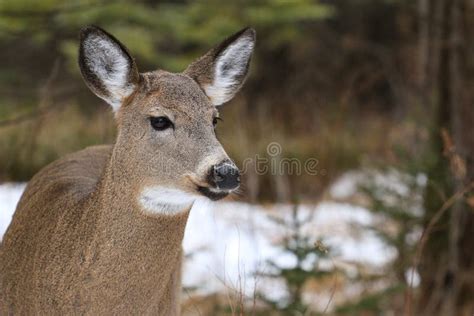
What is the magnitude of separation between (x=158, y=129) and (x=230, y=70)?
653 millimetres

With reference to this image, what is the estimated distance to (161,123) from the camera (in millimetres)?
3545

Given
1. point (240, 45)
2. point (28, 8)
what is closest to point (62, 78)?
point (28, 8)

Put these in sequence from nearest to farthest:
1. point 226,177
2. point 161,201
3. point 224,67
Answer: point 226,177, point 161,201, point 224,67

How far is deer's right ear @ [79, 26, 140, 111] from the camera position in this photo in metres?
3.60

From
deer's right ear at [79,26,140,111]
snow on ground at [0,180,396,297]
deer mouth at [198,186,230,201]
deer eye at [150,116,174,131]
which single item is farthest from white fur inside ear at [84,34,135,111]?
snow on ground at [0,180,396,297]

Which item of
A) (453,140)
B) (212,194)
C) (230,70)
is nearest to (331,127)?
(453,140)

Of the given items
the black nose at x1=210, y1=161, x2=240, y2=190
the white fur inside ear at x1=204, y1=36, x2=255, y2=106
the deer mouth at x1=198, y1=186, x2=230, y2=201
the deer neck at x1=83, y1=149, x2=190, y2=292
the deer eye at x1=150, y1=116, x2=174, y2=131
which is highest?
the white fur inside ear at x1=204, y1=36, x2=255, y2=106

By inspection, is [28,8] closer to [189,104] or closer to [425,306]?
[189,104]

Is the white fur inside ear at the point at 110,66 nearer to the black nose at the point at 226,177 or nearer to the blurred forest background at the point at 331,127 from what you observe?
the black nose at the point at 226,177

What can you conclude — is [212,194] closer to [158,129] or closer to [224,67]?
[158,129]

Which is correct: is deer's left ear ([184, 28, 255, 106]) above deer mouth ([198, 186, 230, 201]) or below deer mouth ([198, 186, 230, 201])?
above

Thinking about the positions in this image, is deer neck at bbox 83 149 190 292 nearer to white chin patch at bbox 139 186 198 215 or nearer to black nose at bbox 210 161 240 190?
white chin patch at bbox 139 186 198 215

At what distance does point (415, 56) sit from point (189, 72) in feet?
30.7

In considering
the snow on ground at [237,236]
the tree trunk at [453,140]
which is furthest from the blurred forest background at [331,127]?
the snow on ground at [237,236]
